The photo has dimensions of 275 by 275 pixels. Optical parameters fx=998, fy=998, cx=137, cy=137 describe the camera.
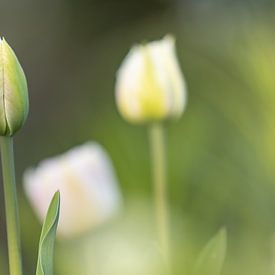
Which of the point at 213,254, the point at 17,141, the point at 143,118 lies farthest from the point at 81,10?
the point at 213,254

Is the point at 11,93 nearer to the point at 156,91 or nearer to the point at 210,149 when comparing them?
the point at 156,91

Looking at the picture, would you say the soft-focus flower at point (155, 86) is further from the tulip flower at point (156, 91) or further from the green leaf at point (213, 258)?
the green leaf at point (213, 258)

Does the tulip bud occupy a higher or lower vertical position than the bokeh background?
higher

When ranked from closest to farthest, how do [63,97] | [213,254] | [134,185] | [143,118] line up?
[213,254] → [143,118] → [134,185] → [63,97]

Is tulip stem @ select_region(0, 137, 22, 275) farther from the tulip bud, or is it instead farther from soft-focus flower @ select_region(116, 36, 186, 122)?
soft-focus flower @ select_region(116, 36, 186, 122)

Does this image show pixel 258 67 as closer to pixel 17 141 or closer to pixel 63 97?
pixel 17 141

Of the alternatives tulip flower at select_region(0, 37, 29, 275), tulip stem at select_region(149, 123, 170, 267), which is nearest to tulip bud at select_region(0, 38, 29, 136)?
tulip flower at select_region(0, 37, 29, 275)
